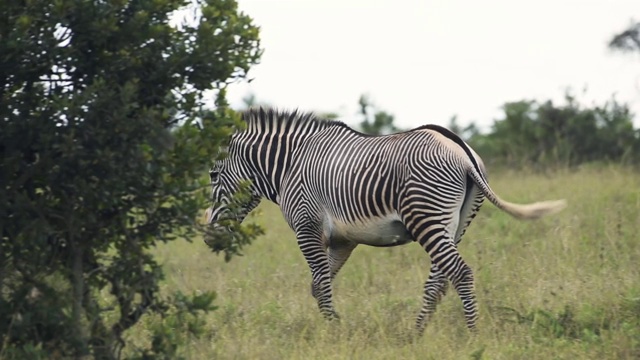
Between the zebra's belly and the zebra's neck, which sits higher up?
the zebra's neck

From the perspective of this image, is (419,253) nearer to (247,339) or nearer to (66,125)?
(247,339)

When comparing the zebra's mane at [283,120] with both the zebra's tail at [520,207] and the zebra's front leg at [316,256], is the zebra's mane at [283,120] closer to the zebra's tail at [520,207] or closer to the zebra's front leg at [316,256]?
the zebra's front leg at [316,256]

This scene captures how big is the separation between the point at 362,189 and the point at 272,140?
52.0 inches

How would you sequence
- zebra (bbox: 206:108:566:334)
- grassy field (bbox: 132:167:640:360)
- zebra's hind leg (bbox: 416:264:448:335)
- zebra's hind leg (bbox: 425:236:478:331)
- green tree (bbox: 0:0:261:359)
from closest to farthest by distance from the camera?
green tree (bbox: 0:0:261:359) < grassy field (bbox: 132:167:640:360) < zebra's hind leg (bbox: 425:236:478:331) < zebra (bbox: 206:108:566:334) < zebra's hind leg (bbox: 416:264:448:335)

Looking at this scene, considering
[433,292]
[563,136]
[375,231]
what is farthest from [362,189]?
[563,136]

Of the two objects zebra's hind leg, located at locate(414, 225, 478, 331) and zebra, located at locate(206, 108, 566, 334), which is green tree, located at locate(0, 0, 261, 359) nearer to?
zebra, located at locate(206, 108, 566, 334)

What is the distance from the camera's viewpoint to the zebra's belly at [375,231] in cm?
761

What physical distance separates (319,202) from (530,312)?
76.1 inches

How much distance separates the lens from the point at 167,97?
206 inches

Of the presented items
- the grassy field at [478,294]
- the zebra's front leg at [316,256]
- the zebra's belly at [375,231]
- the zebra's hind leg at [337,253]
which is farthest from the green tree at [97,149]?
the zebra's hind leg at [337,253]

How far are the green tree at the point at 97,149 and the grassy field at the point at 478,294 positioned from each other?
3.29 feet

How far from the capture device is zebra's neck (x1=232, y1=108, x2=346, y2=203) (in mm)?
8641

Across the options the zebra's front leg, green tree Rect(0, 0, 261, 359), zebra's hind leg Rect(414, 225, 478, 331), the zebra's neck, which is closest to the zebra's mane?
the zebra's neck

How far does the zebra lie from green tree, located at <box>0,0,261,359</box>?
4.18 feet
